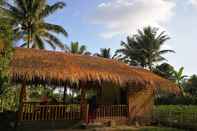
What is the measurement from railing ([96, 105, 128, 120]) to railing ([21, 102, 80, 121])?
103 cm

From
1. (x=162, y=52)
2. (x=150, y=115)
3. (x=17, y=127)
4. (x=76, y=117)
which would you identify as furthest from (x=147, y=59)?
(x=17, y=127)

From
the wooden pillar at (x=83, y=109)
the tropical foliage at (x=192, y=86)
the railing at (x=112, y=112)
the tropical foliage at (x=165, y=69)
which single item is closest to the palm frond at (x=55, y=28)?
the railing at (x=112, y=112)

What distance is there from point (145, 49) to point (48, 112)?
21.0 meters

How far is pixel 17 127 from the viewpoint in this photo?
1256cm

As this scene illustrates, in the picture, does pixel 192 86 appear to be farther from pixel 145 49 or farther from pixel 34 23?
pixel 34 23

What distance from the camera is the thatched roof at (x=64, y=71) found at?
1231 centimetres

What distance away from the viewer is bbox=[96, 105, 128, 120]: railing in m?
14.7

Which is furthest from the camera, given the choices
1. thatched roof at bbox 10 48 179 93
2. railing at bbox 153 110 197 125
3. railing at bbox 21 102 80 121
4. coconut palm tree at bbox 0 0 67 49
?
coconut palm tree at bbox 0 0 67 49

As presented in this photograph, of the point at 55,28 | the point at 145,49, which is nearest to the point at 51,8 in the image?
the point at 55,28

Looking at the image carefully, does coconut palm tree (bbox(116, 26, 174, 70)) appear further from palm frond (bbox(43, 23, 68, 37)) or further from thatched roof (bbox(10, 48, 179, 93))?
thatched roof (bbox(10, 48, 179, 93))

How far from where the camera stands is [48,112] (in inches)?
527

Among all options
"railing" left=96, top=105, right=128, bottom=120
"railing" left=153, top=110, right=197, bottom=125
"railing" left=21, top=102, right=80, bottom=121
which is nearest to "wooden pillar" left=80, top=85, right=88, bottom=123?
"railing" left=21, top=102, right=80, bottom=121

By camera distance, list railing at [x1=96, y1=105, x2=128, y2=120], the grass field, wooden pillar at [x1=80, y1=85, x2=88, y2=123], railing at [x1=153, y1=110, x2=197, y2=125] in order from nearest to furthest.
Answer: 1. wooden pillar at [x1=80, y1=85, x2=88, y2=123]
2. railing at [x1=96, y1=105, x2=128, y2=120]
3. the grass field
4. railing at [x1=153, y1=110, x2=197, y2=125]

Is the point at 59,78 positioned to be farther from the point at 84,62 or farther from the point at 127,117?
the point at 127,117
